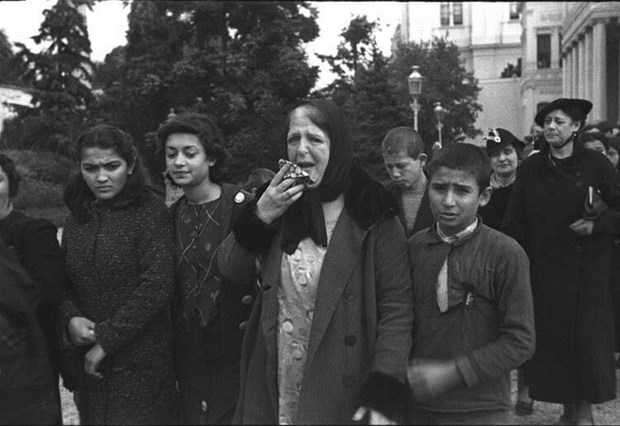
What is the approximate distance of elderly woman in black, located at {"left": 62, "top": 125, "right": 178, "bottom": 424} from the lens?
11.9 ft

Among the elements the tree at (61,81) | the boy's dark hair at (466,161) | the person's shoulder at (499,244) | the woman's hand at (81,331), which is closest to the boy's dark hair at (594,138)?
the boy's dark hair at (466,161)

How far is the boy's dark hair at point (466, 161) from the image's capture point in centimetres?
319

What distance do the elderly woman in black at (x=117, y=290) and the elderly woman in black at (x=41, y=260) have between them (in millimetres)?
70

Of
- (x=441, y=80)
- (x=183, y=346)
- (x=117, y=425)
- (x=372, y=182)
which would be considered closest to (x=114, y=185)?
(x=183, y=346)

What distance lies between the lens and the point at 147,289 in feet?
11.9

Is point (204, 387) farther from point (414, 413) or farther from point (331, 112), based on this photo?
point (331, 112)

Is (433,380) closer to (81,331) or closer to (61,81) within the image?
(81,331)

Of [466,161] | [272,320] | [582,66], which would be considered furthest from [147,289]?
[582,66]

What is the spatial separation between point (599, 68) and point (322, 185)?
136 feet

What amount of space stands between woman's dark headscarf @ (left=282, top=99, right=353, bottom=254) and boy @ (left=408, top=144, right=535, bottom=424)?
1.48 ft

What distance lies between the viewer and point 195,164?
3904 millimetres

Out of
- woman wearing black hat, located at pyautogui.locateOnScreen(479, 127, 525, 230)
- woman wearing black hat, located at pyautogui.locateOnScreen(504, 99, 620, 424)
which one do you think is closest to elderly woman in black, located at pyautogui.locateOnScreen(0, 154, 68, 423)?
woman wearing black hat, located at pyautogui.locateOnScreen(504, 99, 620, 424)

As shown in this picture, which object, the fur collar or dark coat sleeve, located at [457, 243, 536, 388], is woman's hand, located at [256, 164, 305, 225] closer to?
the fur collar

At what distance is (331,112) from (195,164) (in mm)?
1138
